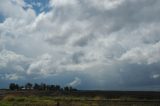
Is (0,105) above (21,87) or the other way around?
the other way around

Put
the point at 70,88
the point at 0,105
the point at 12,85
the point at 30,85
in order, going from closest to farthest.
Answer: the point at 0,105 → the point at 70,88 → the point at 30,85 → the point at 12,85

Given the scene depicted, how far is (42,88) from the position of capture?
92875 mm

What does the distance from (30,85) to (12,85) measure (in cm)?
905

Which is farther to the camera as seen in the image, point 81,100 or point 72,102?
point 81,100

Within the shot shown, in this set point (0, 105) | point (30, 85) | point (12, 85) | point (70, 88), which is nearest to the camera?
point (0, 105)

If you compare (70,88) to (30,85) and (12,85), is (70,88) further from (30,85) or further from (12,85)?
(12,85)

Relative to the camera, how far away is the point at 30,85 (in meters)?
96.9

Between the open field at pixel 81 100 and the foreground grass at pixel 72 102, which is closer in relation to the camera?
the foreground grass at pixel 72 102

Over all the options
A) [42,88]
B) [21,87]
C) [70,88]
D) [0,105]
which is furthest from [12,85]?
[0,105]

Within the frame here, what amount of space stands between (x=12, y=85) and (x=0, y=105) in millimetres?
67682

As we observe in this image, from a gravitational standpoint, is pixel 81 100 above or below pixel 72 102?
Result: above

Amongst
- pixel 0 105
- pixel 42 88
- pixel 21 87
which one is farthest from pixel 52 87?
pixel 0 105

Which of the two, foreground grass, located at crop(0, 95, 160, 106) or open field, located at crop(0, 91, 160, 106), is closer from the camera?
foreground grass, located at crop(0, 95, 160, 106)

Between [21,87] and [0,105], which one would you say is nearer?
[0,105]
